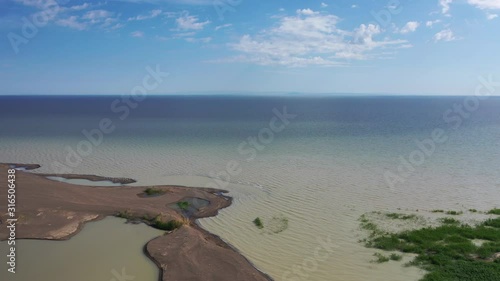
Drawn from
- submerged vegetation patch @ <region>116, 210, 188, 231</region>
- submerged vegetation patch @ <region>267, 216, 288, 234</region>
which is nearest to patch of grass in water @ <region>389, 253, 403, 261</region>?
submerged vegetation patch @ <region>267, 216, 288, 234</region>

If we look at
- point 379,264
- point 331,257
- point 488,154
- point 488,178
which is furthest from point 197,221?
point 488,154

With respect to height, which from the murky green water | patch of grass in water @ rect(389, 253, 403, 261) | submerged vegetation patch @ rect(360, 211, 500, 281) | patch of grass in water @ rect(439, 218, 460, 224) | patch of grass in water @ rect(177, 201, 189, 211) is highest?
patch of grass in water @ rect(439, 218, 460, 224)

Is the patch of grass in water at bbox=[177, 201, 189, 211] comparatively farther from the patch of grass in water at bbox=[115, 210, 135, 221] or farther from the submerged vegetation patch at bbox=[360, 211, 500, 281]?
the submerged vegetation patch at bbox=[360, 211, 500, 281]

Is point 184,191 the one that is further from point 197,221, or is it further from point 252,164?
point 252,164

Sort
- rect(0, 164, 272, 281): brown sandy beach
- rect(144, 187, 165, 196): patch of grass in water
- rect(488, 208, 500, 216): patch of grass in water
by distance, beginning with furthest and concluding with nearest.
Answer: rect(144, 187, 165, 196): patch of grass in water
rect(488, 208, 500, 216): patch of grass in water
rect(0, 164, 272, 281): brown sandy beach

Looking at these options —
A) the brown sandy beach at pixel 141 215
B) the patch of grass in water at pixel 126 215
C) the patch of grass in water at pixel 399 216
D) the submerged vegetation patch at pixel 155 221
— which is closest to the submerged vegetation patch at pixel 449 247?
the patch of grass in water at pixel 399 216


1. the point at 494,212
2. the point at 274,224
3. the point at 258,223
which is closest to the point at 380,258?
the point at 274,224

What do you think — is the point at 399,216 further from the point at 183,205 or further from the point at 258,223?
the point at 183,205
